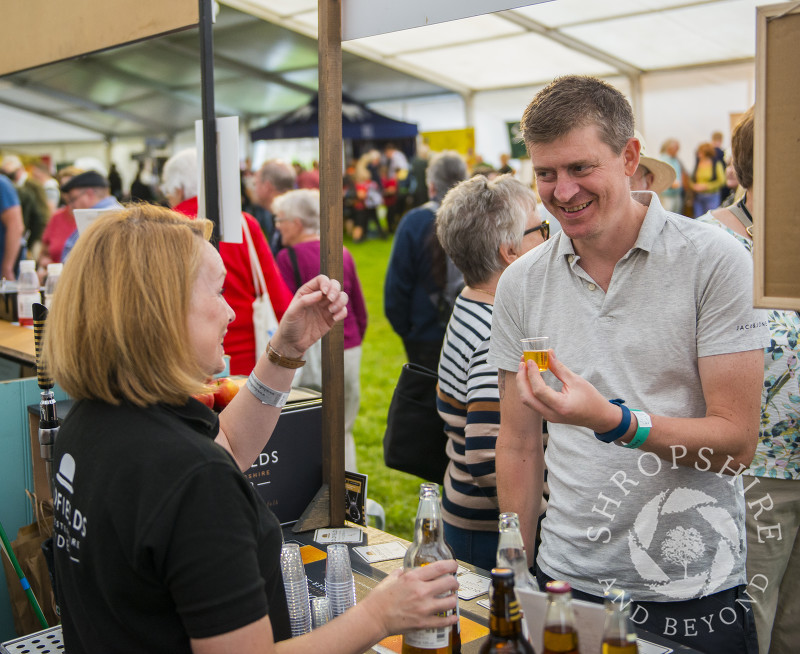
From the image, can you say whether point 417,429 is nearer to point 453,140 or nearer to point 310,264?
point 310,264

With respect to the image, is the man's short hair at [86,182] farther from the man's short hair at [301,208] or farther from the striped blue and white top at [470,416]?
the striped blue and white top at [470,416]

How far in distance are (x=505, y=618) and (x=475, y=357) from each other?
1273 mm

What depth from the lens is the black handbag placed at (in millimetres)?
2641

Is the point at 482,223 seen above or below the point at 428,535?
above

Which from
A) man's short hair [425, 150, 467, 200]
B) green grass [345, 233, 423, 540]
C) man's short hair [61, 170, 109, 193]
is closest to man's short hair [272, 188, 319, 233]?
man's short hair [425, 150, 467, 200]

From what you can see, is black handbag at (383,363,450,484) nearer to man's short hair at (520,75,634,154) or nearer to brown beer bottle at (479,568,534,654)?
man's short hair at (520,75,634,154)

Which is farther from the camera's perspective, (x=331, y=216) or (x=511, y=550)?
(x=331, y=216)

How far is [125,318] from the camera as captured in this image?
1161 millimetres

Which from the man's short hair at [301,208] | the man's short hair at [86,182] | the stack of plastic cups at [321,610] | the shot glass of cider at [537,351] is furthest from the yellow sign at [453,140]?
the stack of plastic cups at [321,610]

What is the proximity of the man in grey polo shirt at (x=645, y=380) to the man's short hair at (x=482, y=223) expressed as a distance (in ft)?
2.30

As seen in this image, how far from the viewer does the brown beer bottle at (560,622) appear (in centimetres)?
101

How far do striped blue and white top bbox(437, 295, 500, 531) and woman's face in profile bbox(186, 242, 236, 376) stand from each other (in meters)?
1.07

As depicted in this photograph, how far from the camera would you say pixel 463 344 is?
2389mm

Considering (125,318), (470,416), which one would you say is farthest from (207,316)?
(470,416)
